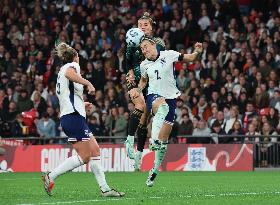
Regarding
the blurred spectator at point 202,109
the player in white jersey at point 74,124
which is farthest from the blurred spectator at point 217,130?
the player in white jersey at point 74,124

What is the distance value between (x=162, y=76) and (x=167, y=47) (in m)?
12.7

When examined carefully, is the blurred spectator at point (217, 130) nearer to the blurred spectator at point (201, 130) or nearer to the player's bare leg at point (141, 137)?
the blurred spectator at point (201, 130)

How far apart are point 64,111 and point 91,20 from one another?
18.2 meters

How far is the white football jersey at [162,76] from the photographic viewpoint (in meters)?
15.9

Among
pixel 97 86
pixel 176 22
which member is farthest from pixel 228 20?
pixel 97 86

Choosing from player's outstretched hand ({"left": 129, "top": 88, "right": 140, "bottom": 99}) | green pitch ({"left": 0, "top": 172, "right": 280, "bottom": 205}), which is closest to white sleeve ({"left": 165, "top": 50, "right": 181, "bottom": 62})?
player's outstretched hand ({"left": 129, "top": 88, "right": 140, "bottom": 99})

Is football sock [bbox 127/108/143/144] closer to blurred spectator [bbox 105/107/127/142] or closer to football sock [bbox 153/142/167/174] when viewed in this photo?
football sock [bbox 153/142/167/174]

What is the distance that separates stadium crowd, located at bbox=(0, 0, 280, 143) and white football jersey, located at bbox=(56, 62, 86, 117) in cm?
1239

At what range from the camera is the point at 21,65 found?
30672 mm

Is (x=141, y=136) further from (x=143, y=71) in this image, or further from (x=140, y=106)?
(x=143, y=71)

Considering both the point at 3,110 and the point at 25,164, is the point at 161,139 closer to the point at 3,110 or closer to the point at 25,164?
the point at 25,164

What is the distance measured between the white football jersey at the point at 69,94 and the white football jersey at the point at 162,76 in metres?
2.96

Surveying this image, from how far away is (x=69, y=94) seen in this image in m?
13.1

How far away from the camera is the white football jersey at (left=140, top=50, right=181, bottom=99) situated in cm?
1585
